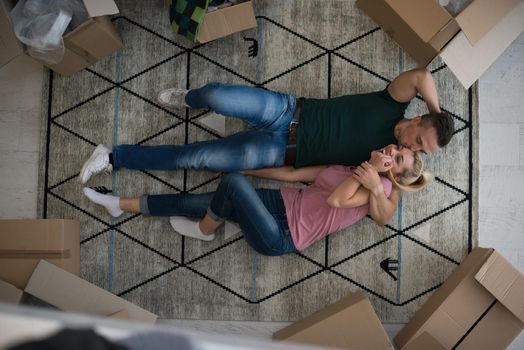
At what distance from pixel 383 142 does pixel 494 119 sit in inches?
23.2

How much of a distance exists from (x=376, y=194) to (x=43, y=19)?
138 centimetres

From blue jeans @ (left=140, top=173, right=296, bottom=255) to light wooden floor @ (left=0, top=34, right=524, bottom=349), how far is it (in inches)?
22.0

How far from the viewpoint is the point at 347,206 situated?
1.88 meters

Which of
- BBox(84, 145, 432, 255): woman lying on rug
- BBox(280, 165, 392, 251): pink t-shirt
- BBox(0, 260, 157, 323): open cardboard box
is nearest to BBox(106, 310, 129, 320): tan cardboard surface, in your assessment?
BBox(0, 260, 157, 323): open cardboard box

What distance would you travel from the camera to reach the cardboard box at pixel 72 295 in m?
1.91

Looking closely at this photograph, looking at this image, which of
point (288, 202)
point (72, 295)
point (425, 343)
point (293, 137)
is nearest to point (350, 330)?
point (425, 343)

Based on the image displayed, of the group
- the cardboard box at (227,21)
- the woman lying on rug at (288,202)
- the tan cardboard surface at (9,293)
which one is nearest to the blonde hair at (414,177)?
the woman lying on rug at (288,202)

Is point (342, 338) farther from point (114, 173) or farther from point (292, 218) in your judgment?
point (114, 173)

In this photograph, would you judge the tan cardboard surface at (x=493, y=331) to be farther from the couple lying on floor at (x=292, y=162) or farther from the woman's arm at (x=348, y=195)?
the woman's arm at (x=348, y=195)

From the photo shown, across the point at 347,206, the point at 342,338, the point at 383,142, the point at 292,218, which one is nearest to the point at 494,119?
the point at 383,142

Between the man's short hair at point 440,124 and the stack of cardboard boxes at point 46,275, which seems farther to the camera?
the stack of cardboard boxes at point 46,275

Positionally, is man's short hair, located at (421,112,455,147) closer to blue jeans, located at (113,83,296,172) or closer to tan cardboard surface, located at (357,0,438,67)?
tan cardboard surface, located at (357,0,438,67)

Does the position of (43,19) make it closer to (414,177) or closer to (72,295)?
(72,295)

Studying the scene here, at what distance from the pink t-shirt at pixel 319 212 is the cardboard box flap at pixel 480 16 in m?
0.65
